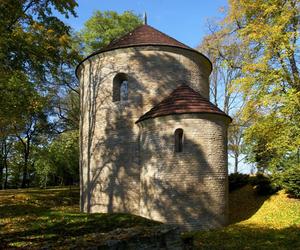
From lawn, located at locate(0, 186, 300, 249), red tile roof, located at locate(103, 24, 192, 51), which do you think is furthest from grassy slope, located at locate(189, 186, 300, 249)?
red tile roof, located at locate(103, 24, 192, 51)

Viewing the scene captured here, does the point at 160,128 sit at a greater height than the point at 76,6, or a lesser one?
lesser

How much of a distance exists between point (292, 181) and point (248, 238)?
22.6ft

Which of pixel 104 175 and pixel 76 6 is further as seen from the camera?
pixel 104 175

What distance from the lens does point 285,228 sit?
14.4m

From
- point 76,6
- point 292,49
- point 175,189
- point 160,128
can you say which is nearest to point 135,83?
point 160,128

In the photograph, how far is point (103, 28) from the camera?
109ft

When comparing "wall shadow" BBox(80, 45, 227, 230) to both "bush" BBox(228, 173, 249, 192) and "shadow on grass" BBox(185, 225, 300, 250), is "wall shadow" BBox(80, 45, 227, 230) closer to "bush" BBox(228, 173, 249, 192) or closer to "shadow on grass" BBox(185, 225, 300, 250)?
"shadow on grass" BBox(185, 225, 300, 250)

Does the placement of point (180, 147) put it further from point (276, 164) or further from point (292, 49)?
point (292, 49)

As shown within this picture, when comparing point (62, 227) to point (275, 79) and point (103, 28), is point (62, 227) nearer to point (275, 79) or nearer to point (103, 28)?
point (275, 79)

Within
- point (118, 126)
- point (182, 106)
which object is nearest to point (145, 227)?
point (182, 106)

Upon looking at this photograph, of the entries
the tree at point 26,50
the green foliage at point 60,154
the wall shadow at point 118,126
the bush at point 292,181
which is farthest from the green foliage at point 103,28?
the bush at point 292,181

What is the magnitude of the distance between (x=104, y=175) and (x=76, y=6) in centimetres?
855

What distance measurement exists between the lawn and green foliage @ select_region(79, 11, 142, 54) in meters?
17.8

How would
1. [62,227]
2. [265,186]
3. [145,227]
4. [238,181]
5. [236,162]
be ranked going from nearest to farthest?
[145,227]
[62,227]
[265,186]
[238,181]
[236,162]
